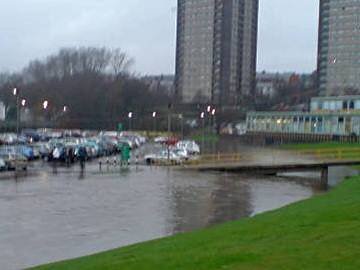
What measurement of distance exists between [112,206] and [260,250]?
18.2 meters

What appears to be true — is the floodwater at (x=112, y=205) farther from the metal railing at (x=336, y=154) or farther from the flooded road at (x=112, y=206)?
the metal railing at (x=336, y=154)

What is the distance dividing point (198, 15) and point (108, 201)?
138 metres

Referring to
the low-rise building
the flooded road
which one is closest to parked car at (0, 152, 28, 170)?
the flooded road

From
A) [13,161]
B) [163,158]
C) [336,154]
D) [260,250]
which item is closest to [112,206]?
[260,250]

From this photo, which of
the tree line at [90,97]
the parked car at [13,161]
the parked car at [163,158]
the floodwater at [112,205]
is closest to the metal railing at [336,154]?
the floodwater at [112,205]

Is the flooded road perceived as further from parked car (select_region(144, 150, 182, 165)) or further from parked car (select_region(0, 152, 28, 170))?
parked car (select_region(144, 150, 182, 165))

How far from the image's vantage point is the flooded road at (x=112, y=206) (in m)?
21.2

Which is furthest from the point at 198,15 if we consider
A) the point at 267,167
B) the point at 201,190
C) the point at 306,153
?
the point at 201,190

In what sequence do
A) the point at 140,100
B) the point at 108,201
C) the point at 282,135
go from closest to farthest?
the point at 108,201 → the point at 282,135 → the point at 140,100

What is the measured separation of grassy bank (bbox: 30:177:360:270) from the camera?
37.7 feet

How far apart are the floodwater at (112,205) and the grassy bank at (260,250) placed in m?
4.16

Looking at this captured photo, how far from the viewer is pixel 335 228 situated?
1566 cm

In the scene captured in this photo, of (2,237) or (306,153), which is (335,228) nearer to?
(2,237)

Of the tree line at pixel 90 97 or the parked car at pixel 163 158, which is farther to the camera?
the tree line at pixel 90 97
